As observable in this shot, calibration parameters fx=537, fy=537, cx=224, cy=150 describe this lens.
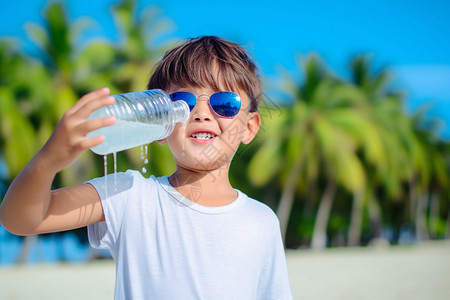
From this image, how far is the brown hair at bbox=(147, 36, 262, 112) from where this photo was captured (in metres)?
2.22

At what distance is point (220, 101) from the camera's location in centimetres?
216

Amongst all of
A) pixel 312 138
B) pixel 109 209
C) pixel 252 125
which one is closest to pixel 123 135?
pixel 109 209

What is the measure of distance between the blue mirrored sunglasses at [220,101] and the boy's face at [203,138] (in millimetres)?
20

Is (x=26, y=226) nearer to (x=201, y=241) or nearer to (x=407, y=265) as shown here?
(x=201, y=241)

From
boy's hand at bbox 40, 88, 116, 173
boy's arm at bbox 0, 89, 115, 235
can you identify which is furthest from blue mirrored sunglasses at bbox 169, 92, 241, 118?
boy's hand at bbox 40, 88, 116, 173

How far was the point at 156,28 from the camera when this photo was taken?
77.9ft

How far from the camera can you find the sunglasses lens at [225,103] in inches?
84.7

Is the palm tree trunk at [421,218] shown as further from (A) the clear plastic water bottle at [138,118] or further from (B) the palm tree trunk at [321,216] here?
(A) the clear plastic water bottle at [138,118]

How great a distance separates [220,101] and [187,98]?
133 mm

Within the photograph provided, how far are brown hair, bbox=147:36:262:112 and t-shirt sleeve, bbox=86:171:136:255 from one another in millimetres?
512

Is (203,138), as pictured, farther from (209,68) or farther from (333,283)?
(333,283)

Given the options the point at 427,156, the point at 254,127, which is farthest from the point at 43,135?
the point at 427,156

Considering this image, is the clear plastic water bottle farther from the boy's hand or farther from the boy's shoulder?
the boy's shoulder

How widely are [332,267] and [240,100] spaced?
1460 cm
